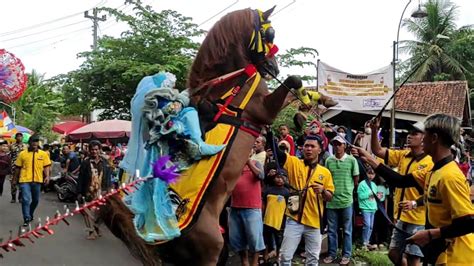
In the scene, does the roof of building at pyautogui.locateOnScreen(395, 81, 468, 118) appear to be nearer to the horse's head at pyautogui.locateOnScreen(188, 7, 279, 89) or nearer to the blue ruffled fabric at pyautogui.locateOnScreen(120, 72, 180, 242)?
the horse's head at pyautogui.locateOnScreen(188, 7, 279, 89)

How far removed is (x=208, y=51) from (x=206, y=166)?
81 centimetres

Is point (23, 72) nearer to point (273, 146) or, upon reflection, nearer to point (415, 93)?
point (273, 146)

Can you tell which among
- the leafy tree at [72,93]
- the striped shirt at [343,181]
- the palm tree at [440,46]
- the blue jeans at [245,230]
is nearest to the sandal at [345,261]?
the striped shirt at [343,181]

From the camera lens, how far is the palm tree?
91.1 feet

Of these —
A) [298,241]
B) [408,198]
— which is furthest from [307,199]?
[408,198]

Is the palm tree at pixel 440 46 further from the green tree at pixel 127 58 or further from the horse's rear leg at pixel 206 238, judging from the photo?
the horse's rear leg at pixel 206 238

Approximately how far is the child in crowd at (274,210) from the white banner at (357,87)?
14.4ft

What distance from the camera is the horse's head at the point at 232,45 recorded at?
360cm

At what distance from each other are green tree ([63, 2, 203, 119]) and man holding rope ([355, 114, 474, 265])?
11674 millimetres

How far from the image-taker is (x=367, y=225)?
8305 millimetres

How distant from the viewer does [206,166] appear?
3340 millimetres

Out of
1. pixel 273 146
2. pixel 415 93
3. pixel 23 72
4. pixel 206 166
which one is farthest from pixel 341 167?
pixel 415 93

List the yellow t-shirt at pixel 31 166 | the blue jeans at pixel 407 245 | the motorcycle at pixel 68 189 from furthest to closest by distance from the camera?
the motorcycle at pixel 68 189 → the yellow t-shirt at pixel 31 166 → the blue jeans at pixel 407 245

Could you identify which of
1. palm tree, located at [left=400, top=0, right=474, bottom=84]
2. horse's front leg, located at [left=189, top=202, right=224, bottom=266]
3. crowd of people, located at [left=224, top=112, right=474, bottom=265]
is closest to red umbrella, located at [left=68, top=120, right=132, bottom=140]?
crowd of people, located at [left=224, top=112, right=474, bottom=265]
